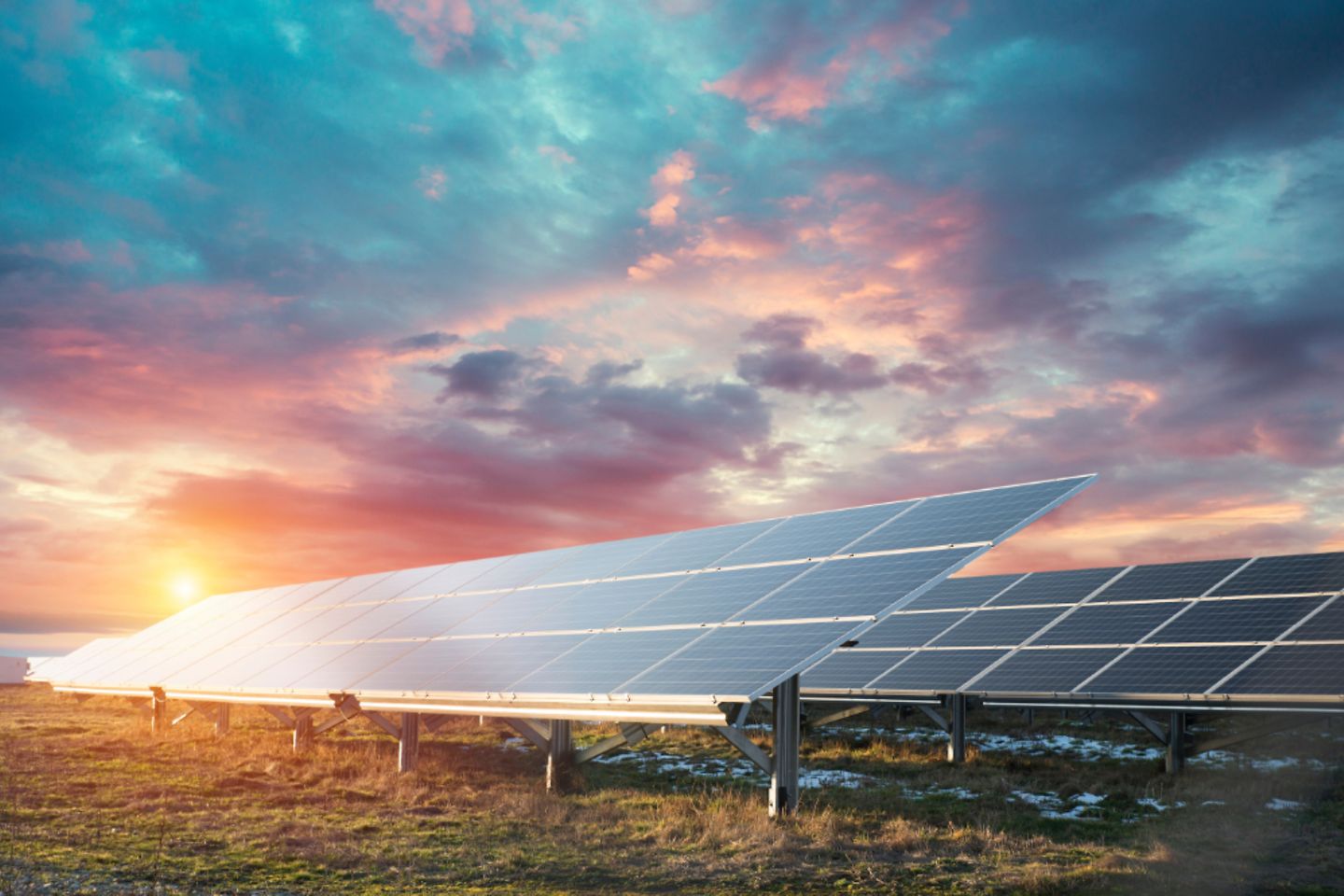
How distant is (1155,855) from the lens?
1492 cm

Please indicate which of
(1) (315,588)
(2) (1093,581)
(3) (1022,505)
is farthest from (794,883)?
(1) (315,588)

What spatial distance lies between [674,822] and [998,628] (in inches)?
698

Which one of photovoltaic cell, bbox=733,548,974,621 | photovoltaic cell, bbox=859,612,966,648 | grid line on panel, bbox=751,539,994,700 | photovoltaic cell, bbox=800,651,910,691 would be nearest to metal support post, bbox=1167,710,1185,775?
photovoltaic cell, bbox=800,651,910,691

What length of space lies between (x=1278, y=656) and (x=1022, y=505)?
896 centimetres

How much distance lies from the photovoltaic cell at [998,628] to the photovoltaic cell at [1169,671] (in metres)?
4.43

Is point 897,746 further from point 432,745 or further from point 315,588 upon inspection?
point 315,588

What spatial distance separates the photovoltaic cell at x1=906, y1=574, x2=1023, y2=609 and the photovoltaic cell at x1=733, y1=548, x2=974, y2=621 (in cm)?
1713

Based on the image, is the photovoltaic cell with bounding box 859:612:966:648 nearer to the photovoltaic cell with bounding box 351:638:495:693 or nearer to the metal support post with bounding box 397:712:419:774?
the photovoltaic cell with bounding box 351:638:495:693

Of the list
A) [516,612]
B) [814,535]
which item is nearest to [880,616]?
[814,535]

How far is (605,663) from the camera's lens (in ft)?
66.1

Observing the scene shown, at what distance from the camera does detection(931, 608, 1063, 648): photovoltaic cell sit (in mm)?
30781

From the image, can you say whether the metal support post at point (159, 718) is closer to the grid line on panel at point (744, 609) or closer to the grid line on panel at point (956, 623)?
the grid line on panel at point (956, 623)

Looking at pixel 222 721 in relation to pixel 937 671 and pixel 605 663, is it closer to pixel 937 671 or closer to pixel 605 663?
pixel 605 663

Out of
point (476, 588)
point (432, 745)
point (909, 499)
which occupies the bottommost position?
point (432, 745)
